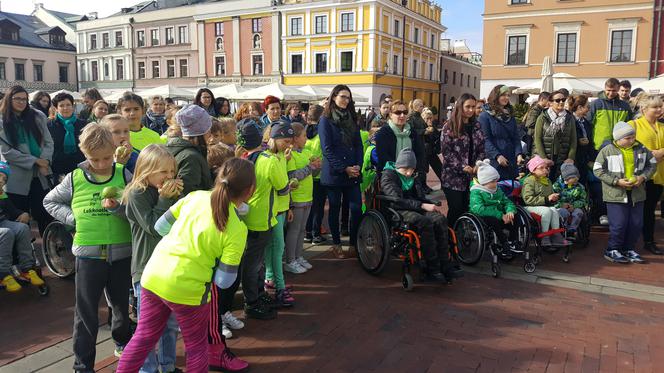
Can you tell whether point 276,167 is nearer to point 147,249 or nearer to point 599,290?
point 147,249

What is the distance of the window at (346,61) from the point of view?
136 feet

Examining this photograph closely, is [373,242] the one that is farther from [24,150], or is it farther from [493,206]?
[24,150]

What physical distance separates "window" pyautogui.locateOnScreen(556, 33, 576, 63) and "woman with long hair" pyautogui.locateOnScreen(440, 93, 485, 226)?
28.0 metres

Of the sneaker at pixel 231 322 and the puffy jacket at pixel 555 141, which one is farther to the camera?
the puffy jacket at pixel 555 141

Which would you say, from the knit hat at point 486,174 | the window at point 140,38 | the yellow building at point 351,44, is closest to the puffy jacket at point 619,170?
the knit hat at point 486,174

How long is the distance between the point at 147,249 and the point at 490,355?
2.60 meters

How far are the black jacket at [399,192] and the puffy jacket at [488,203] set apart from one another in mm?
700

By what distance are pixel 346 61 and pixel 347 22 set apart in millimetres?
3049

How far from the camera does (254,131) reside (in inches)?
178

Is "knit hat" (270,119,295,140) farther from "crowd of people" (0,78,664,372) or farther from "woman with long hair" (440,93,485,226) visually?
"woman with long hair" (440,93,485,226)

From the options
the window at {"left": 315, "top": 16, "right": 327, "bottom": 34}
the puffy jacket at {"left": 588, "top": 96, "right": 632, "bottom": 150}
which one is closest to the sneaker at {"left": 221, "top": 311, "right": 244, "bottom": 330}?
the puffy jacket at {"left": 588, "top": 96, "right": 632, "bottom": 150}

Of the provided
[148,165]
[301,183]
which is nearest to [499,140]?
[301,183]

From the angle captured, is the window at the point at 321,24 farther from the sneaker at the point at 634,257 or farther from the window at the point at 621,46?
the sneaker at the point at 634,257

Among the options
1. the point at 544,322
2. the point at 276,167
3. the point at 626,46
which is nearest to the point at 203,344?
the point at 276,167
